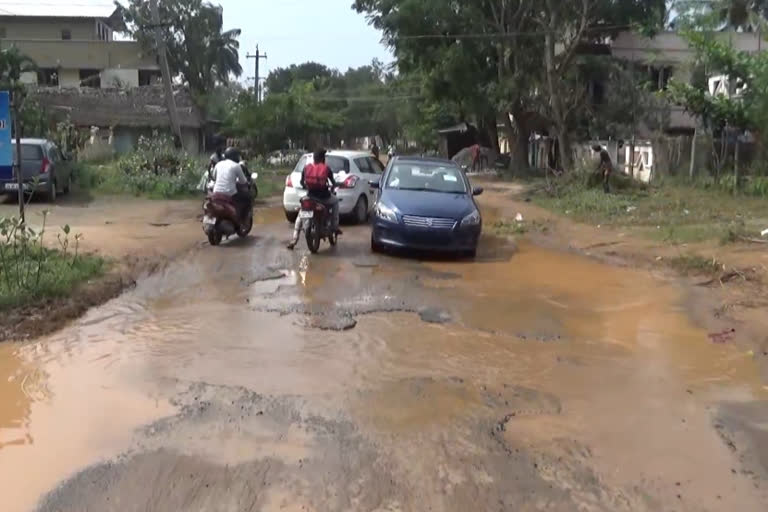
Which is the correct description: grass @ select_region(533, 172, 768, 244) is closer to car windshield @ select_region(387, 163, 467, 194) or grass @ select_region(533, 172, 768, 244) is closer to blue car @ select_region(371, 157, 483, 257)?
car windshield @ select_region(387, 163, 467, 194)

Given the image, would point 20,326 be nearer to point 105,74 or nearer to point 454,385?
point 454,385

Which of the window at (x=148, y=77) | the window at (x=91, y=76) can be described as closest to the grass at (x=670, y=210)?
the window at (x=148, y=77)

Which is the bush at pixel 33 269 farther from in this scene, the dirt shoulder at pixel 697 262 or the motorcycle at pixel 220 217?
the dirt shoulder at pixel 697 262

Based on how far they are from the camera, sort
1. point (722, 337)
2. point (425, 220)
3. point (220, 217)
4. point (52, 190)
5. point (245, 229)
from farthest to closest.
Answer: point (52, 190)
point (245, 229)
point (220, 217)
point (425, 220)
point (722, 337)

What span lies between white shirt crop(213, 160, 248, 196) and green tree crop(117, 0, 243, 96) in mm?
47301

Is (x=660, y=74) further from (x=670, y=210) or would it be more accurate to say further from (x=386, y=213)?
(x=386, y=213)

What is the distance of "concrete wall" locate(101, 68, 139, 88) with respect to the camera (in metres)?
49.2

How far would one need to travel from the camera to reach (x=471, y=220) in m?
12.6

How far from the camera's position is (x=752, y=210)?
18656 mm

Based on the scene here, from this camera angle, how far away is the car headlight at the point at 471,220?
1249 cm

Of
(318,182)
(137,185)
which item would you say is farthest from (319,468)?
(137,185)

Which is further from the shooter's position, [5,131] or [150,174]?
[150,174]

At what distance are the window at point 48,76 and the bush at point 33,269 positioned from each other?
42.6m

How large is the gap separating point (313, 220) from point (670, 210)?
33.4ft
